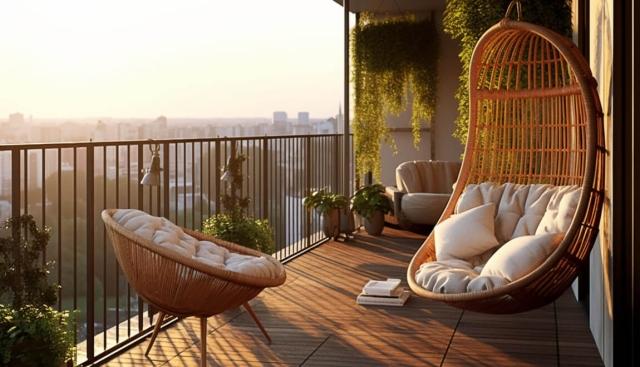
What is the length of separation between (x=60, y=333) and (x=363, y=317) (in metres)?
2.24

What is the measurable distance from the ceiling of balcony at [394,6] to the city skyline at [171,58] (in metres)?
0.34

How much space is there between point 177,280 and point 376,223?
5.46m

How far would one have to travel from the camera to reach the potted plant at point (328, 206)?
833 centimetres

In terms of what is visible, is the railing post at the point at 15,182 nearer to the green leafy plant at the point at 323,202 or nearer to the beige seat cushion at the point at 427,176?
the green leafy plant at the point at 323,202

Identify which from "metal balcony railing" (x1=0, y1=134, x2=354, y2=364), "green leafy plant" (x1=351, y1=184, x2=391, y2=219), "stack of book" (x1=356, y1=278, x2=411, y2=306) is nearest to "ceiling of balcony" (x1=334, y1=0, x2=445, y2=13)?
"metal balcony railing" (x1=0, y1=134, x2=354, y2=364)

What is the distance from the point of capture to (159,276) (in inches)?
138

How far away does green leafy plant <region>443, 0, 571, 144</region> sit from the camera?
6.16 m

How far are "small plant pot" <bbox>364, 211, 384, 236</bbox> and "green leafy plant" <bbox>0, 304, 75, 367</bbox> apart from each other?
232 inches

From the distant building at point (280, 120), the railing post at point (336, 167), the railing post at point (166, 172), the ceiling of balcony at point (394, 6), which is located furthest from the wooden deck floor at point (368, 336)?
the distant building at point (280, 120)

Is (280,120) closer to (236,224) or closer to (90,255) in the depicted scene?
(236,224)

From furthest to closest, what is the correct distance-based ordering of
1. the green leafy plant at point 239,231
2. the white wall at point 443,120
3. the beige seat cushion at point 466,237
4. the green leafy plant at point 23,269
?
the white wall at point 443,120 < the green leafy plant at point 239,231 < the beige seat cushion at point 466,237 < the green leafy plant at point 23,269

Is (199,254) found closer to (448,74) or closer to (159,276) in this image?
(159,276)

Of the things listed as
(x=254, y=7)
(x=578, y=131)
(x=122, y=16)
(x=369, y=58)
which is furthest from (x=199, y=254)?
(x=254, y=7)

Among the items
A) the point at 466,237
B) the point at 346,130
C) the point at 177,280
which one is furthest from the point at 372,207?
the point at 177,280
